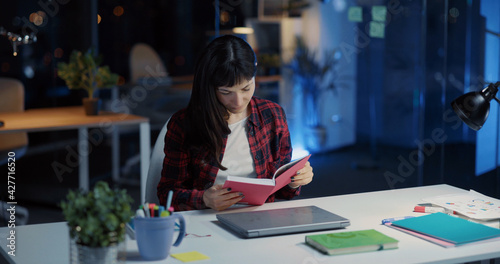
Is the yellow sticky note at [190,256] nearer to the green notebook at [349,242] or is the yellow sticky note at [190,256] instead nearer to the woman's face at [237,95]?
the green notebook at [349,242]

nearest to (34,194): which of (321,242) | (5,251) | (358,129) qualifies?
(358,129)

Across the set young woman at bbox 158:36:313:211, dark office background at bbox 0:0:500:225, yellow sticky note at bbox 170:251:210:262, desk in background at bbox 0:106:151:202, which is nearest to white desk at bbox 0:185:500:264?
yellow sticky note at bbox 170:251:210:262

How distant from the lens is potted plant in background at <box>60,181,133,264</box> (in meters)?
1.24

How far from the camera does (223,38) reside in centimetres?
206

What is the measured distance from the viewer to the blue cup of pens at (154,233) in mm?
1421

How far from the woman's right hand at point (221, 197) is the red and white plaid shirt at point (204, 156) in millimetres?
100

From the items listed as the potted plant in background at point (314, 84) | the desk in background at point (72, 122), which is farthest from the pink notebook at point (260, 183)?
the potted plant in background at point (314, 84)

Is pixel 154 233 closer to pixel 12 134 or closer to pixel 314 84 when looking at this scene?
pixel 12 134

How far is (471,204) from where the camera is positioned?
1921 millimetres

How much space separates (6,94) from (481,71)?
312 centimetres

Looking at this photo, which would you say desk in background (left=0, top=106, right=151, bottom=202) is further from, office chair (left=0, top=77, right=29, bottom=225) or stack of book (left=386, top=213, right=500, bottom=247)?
stack of book (left=386, top=213, right=500, bottom=247)

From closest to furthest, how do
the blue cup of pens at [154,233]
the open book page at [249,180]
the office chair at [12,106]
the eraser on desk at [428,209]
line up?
the blue cup of pens at [154,233] → the open book page at [249,180] → the eraser on desk at [428,209] → the office chair at [12,106]

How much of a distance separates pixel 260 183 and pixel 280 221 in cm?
13

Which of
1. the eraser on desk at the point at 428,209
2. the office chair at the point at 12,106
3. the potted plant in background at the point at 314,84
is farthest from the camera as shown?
the potted plant in background at the point at 314,84
